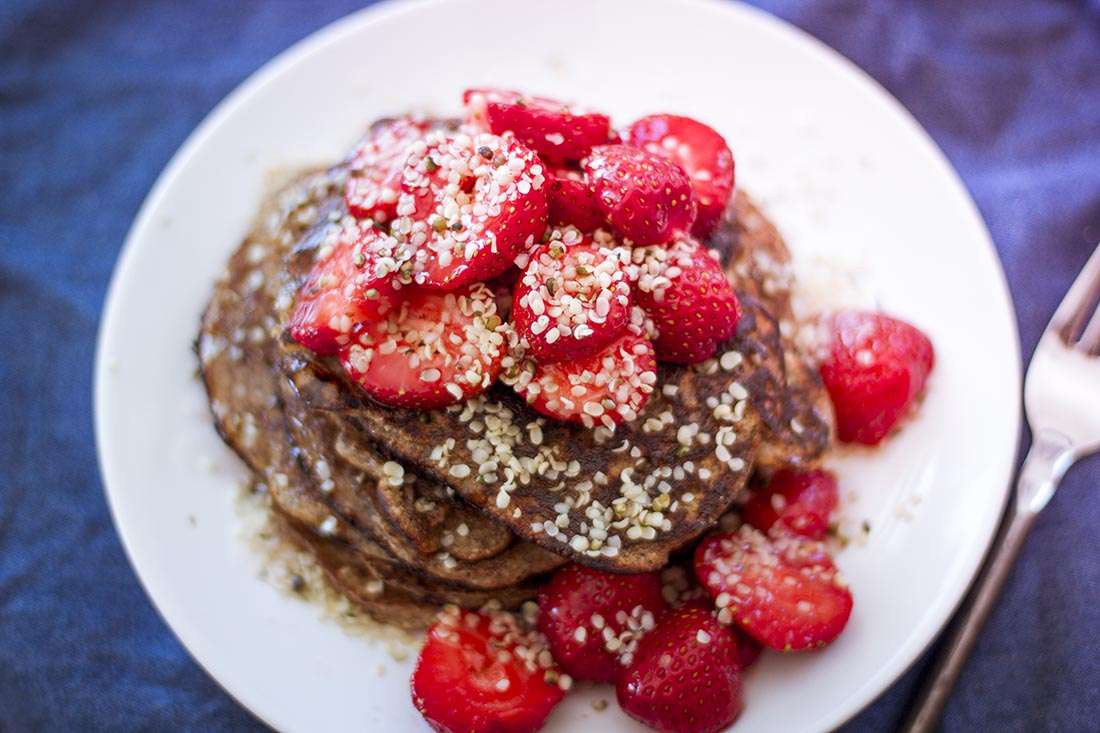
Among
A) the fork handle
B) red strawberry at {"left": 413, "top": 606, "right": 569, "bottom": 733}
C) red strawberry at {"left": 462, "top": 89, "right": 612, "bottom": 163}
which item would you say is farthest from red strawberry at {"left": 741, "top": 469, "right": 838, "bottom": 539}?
red strawberry at {"left": 462, "top": 89, "right": 612, "bottom": 163}

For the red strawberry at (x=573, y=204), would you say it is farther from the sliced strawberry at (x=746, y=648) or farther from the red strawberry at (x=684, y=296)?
the sliced strawberry at (x=746, y=648)

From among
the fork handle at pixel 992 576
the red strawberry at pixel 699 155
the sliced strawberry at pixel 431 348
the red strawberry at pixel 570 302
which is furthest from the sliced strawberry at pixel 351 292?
the fork handle at pixel 992 576

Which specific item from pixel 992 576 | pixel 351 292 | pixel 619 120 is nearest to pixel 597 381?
pixel 351 292

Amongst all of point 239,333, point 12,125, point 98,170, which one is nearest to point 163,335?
point 239,333

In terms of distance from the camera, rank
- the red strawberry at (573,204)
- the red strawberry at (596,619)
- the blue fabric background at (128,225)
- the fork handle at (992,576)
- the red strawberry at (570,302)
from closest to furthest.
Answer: the red strawberry at (570,302)
the red strawberry at (573,204)
the red strawberry at (596,619)
the fork handle at (992,576)
the blue fabric background at (128,225)

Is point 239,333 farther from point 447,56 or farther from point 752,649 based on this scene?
point 752,649

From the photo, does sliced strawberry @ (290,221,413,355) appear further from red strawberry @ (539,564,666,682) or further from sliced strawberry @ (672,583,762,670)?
sliced strawberry @ (672,583,762,670)
